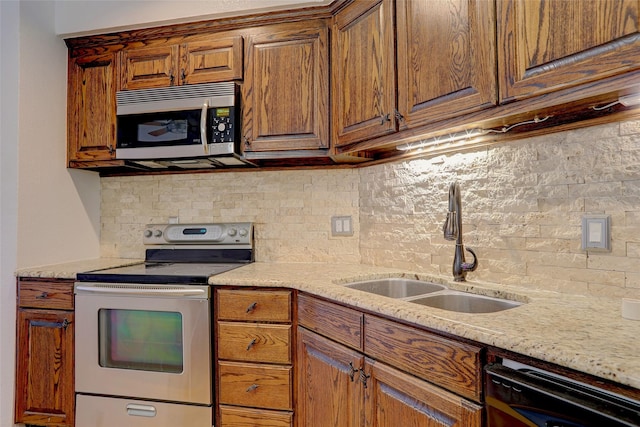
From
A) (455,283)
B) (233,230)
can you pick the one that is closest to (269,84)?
(233,230)

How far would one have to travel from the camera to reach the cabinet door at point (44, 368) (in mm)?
1961

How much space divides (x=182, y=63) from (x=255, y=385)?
5.90 ft

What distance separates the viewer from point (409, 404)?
1.13 m

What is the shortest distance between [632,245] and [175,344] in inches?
74.8

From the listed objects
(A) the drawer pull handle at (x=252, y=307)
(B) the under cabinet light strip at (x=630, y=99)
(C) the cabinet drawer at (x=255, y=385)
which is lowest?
(C) the cabinet drawer at (x=255, y=385)

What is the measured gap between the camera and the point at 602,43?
945mm

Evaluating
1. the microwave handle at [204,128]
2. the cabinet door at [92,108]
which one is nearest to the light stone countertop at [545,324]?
the microwave handle at [204,128]

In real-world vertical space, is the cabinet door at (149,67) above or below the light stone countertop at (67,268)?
above

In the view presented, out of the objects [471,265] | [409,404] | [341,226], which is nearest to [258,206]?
[341,226]

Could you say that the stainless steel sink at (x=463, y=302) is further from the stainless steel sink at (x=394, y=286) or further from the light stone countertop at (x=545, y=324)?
the stainless steel sink at (x=394, y=286)

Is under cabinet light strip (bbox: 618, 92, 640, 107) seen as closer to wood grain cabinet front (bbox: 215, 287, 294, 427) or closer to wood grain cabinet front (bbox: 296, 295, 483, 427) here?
wood grain cabinet front (bbox: 296, 295, 483, 427)

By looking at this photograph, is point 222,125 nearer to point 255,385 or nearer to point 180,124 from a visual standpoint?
point 180,124

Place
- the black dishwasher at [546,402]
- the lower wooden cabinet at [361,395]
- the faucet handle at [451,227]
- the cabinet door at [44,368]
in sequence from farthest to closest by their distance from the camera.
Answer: the cabinet door at [44,368] → the faucet handle at [451,227] → the lower wooden cabinet at [361,395] → the black dishwasher at [546,402]

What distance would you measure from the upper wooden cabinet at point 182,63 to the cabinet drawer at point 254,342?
1354 mm
